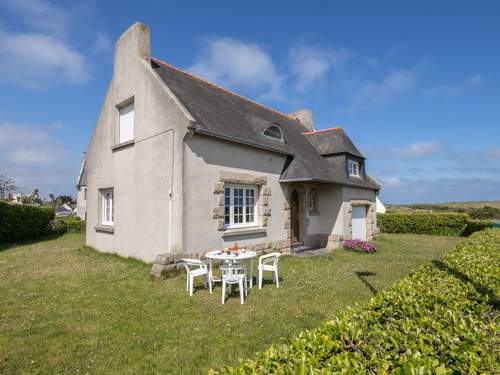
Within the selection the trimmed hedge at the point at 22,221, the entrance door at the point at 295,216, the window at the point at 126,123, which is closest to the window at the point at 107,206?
the window at the point at 126,123

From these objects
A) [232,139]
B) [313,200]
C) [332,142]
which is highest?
[332,142]

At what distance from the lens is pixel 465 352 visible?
219 centimetres

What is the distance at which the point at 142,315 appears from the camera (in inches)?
221

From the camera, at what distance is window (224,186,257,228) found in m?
10.4

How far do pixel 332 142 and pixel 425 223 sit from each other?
12.0m

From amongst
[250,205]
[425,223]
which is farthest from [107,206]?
[425,223]

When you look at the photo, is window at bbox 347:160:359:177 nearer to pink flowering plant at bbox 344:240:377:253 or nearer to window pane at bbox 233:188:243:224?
pink flowering plant at bbox 344:240:377:253

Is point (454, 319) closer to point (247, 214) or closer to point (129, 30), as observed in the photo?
point (247, 214)

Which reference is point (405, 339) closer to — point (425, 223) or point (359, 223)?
point (359, 223)

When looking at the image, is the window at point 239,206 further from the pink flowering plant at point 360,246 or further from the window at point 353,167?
the window at point 353,167

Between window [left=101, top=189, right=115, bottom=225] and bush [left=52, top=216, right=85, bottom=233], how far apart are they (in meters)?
9.93

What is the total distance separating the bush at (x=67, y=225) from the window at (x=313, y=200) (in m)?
17.1

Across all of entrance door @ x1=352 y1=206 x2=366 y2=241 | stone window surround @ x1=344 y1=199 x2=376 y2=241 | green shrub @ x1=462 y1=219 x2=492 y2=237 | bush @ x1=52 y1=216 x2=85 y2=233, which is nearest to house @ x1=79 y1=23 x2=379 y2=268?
stone window surround @ x1=344 y1=199 x2=376 y2=241

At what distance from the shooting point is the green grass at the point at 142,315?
408 cm
